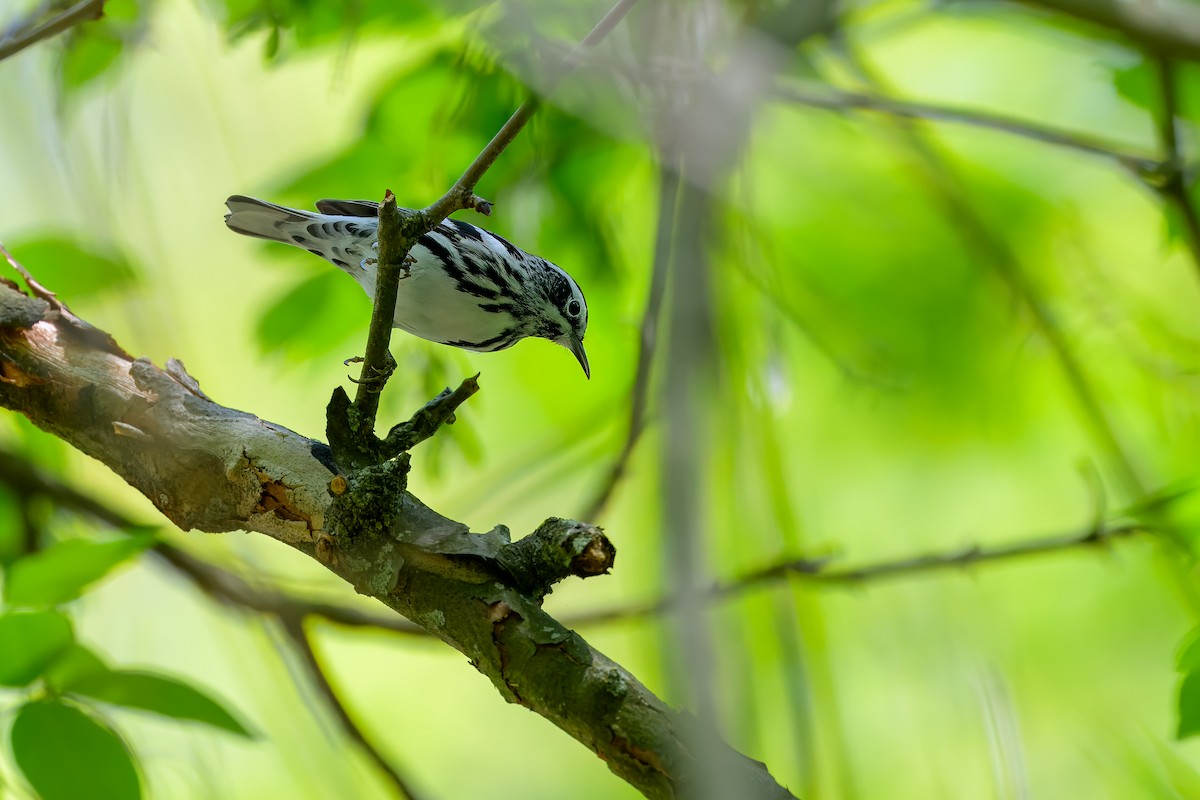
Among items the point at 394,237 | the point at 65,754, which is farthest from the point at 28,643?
the point at 394,237

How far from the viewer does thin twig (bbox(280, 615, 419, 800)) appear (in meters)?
2.56

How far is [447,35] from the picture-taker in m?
2.84

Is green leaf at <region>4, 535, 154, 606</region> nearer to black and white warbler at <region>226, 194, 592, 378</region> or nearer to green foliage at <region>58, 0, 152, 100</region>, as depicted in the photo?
black and white warbler at <region>226, 194, 592, 378</region>

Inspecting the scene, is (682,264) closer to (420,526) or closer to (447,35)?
(420,526)

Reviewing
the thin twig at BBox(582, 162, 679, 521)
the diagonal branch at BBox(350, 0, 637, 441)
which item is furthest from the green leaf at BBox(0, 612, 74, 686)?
the thin twig at BBox(582, 162, 679, 521)

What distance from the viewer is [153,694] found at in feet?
5.81

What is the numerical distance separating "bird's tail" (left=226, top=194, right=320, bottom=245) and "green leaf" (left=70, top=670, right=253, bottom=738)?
1.63 metres

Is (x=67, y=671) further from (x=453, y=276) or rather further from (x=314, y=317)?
(x=453, y=276)

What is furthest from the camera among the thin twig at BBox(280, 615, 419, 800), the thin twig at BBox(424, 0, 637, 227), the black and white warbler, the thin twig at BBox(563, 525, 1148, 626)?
the black and white warbler

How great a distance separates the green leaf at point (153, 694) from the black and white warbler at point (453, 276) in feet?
4.00

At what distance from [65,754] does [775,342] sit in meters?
Answer: 1.52

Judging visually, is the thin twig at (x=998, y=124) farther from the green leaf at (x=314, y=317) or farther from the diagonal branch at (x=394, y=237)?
the green leaf at (x=314, y=317)

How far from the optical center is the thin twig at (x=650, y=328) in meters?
1.77

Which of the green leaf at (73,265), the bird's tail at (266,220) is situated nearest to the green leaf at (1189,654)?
the green leaf at (73,265)
